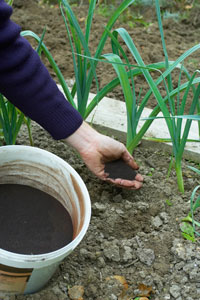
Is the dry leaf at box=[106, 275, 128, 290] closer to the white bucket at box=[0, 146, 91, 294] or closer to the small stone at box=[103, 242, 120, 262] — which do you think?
the small stone at box=[103, 242, 120, 262]

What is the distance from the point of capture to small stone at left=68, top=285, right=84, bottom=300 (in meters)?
1.41

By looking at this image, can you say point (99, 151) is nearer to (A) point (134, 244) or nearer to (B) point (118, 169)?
(B) point (118, 169)

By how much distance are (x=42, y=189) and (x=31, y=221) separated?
0.55 ft

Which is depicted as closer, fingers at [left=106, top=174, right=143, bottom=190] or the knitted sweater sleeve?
the knitted sweater sleeve

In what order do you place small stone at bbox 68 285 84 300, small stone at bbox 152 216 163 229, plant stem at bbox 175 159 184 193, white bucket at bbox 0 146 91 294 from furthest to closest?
plant stem at bbox 175 159 184 193, small stone at bbox 152 216 163 229, small stone at bbox 68 285 84 300, white bucket at bbox 0 146 91 294

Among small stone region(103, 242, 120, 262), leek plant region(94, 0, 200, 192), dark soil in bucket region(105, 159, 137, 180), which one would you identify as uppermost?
leek plant region(94, 0, 200, 192)

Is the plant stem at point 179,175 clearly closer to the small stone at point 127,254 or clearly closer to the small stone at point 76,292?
the small stone at point 127,254

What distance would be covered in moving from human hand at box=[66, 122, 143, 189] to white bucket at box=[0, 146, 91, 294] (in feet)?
0.39

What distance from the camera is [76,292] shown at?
4.67 feet

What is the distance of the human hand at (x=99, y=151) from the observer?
151cm

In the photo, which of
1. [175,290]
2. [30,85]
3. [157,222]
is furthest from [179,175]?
[30,85]

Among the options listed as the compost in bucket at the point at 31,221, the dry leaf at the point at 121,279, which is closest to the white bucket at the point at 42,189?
the compost in bucket at the point at 31,221

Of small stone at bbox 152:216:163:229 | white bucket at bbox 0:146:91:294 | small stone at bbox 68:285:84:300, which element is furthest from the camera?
small stone at bbox 152:216:163:229

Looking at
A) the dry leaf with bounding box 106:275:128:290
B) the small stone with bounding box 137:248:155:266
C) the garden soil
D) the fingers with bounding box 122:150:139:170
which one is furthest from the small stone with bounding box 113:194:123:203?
the dry leaf with bounding box 106:275:128:290
